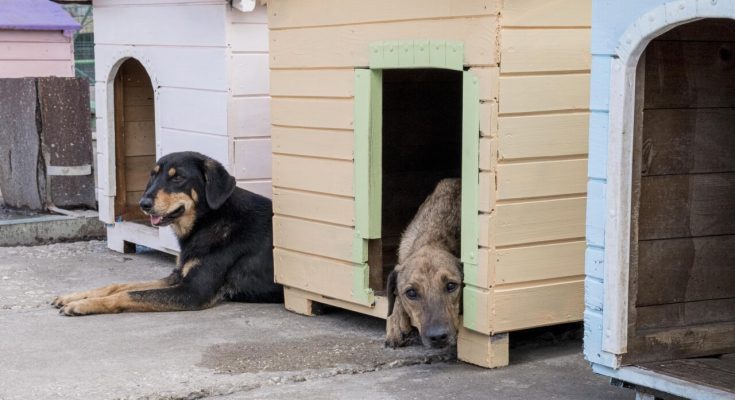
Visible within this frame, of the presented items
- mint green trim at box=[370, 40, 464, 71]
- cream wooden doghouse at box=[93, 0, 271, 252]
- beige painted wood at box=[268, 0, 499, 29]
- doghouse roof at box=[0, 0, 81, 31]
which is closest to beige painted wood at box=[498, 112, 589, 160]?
mint green trim at box=[370, 40, 464, 71]

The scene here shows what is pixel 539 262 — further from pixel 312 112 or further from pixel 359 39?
pixel 312 112

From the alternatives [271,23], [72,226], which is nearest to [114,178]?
[72,226]

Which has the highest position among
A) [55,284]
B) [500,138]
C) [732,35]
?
[732,35]

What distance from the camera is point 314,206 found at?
6.20 meters

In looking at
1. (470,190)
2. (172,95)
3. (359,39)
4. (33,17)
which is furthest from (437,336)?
(33,17)

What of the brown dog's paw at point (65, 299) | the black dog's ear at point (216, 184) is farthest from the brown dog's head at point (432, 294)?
the brown dog's paw at point (65, 299)

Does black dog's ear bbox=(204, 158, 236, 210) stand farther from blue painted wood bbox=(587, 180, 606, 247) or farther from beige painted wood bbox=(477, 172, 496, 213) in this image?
blue painted wood bbox=(587, 180, 606, 247)

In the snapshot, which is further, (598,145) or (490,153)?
(490,153)

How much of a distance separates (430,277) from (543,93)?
3.28 feet

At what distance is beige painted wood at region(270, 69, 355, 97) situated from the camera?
5.87 metres

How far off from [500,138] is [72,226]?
196 inches

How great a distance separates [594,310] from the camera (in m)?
4.27

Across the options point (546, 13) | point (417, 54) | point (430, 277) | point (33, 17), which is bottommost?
point (430, 277)

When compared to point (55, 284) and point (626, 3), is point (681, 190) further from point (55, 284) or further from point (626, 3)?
point (55, 284)
